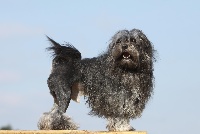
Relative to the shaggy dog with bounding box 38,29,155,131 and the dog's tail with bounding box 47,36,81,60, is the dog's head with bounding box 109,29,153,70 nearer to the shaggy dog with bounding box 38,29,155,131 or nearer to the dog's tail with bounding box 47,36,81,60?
the shaggy dog with bounding box 38,29,155,131

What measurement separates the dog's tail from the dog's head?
3.30 feet

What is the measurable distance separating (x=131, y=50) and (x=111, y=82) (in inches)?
32.7

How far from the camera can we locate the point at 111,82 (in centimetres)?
1015

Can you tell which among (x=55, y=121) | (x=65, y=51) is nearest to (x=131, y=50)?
(x=65, y=51)

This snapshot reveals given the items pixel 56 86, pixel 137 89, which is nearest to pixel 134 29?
pixel 137 89

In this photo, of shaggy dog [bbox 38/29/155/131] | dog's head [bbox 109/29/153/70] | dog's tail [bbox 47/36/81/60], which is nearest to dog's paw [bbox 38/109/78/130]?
shaggy dog [bbox 38/29/155/131]

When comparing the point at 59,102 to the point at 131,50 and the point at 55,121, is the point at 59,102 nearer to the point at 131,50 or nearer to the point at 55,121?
the point at 55,121

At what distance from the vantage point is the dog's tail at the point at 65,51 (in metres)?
10.8

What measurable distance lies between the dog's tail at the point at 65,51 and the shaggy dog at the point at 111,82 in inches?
3.6

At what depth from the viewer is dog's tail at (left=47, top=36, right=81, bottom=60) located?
1082cm

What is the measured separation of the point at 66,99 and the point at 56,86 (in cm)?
33

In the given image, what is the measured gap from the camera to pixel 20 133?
8695 millimetres

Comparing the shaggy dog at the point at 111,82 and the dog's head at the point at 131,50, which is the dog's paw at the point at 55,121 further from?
the dog's head at the point at 131,50

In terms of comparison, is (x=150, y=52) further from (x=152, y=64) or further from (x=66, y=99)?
(x=66, y=99)
